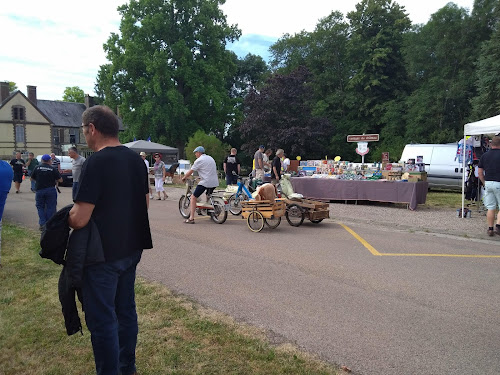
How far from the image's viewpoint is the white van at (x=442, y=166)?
17922mm

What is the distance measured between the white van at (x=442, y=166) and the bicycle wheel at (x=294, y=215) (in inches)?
374

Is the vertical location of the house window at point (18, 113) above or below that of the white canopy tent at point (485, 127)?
above

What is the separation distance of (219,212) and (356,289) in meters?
5.61

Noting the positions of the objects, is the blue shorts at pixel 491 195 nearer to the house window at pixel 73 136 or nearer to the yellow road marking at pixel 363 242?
the yellow road marking at pixel 363 242

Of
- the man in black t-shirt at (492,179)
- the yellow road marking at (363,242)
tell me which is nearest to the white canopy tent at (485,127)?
the man in black t-shirt at (492,179)

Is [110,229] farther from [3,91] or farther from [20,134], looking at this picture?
[3,91]

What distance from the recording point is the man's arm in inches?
105

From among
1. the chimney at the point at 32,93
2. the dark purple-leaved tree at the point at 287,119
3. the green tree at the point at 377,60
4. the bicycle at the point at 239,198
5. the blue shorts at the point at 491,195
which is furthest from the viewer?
the chimney at the point at 32,93

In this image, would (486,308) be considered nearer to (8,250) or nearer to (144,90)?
(8,250)

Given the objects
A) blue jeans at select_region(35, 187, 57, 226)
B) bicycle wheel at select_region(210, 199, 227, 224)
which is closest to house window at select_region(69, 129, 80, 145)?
bicycle wheel at select_region(210, 199, 227, 224)

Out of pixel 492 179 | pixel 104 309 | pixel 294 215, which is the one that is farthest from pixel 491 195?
pixel 104 309

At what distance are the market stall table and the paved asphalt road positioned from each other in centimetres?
407

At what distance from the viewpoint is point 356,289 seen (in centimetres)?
539

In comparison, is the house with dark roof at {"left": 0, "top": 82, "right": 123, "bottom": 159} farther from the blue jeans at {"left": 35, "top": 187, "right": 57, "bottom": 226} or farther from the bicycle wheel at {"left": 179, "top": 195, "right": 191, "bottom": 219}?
the blue jeans at {"left": 35, "top": 187, "right": 57, "bottom": 226}
